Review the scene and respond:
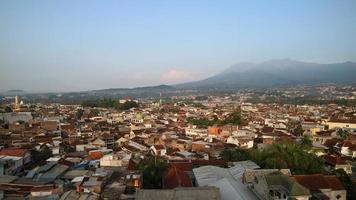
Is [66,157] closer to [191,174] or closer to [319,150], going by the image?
[191,174]

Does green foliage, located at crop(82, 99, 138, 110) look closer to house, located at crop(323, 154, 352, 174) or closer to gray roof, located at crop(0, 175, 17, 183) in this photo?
house, located at crop(323, 154, 352, 174)

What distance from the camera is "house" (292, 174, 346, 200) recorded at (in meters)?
14.3

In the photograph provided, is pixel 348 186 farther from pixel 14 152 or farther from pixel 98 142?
pixel 98 142

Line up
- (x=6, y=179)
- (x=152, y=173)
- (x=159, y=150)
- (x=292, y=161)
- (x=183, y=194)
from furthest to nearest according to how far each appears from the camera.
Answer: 1. (x=159, y=150)
2. (x=292, y=161)
3. (x=152, y=173)
4. (x=6, y=179)
5. (x=183, y=194)

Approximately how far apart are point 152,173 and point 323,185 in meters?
6.73

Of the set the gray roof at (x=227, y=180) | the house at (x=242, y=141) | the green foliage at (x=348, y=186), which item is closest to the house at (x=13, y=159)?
the gray roof at (x=227, y=180)

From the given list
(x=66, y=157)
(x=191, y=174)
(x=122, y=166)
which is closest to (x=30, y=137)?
(x=66, y=157)

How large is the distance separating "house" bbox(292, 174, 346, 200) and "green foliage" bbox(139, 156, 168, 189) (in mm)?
5349

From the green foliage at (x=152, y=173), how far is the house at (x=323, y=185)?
17.6 feet

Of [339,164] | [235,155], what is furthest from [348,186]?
[235,155]

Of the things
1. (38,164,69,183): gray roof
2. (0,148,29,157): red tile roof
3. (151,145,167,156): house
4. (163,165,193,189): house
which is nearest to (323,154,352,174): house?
(163,165,193,189): house

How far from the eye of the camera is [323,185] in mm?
14492

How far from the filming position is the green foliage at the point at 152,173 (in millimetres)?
14984

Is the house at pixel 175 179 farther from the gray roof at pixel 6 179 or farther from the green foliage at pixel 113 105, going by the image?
the green foliage at pixel 113 105
